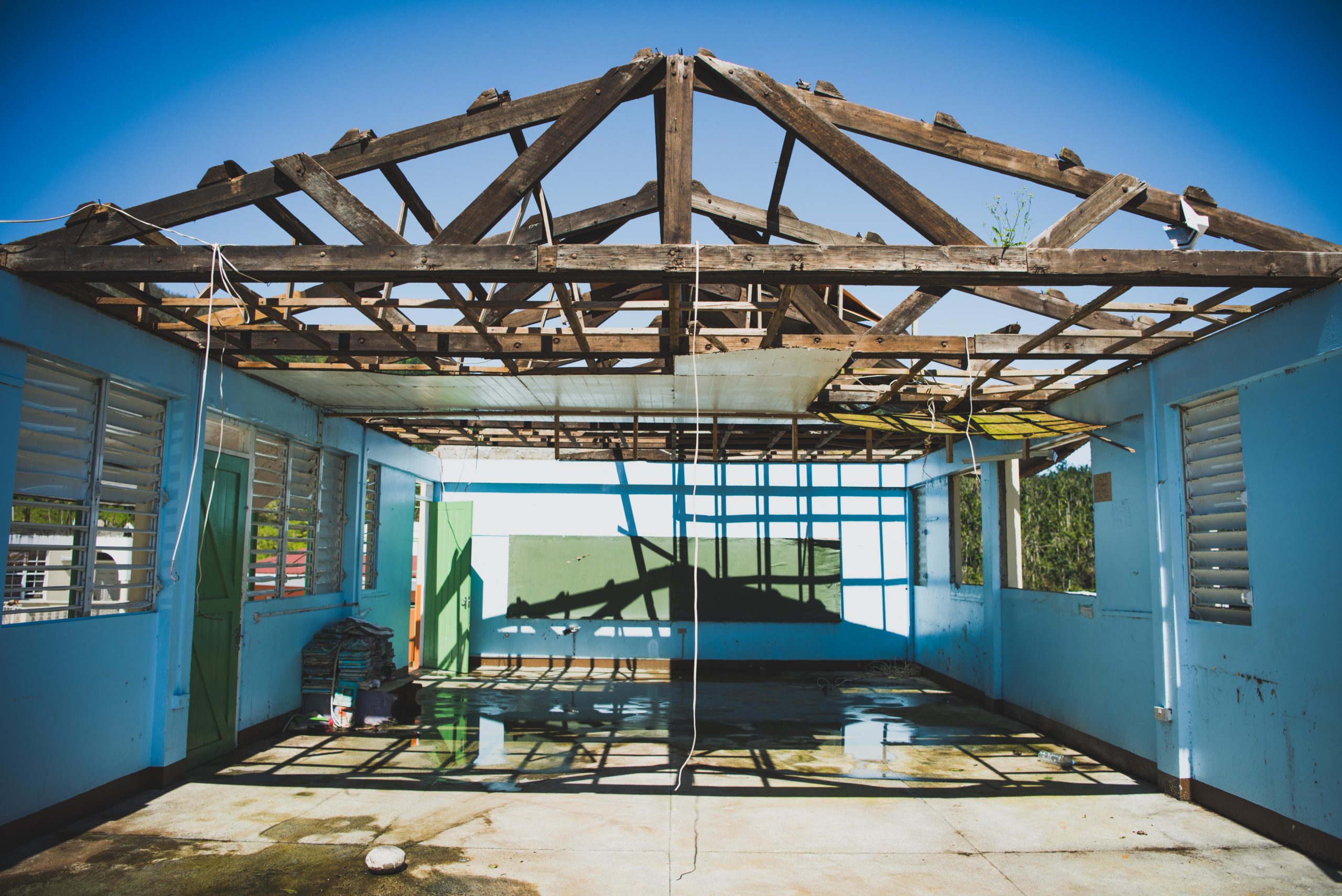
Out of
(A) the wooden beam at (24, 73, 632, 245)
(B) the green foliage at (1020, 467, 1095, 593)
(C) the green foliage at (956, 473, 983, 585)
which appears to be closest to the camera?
(A) the wooden beam at (24, 73, 632, 245)

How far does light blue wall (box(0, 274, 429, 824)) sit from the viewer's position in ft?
13.1

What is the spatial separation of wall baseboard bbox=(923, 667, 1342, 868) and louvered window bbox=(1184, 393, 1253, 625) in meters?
1.08

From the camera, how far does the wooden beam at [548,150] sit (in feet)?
12.1

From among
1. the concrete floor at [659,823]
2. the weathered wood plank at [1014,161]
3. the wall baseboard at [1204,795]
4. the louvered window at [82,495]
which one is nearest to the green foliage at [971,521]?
the wall baseboard at [1204,795]

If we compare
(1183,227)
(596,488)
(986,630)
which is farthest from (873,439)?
(1183,227)

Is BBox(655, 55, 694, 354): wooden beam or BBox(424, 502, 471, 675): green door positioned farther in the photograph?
BBox(424, 502, 471, 675): green door

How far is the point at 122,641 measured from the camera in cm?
479

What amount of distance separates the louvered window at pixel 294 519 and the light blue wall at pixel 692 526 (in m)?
3.01

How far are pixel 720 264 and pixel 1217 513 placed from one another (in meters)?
3.92

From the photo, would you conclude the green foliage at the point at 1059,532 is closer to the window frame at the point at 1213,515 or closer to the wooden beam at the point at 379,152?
the window frame at the point at 1213,515

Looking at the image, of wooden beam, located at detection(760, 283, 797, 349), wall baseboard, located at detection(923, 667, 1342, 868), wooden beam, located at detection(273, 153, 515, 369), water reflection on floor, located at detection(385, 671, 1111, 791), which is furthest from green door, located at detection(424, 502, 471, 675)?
wooden beam, located at detection(273, 153, 515, 369)

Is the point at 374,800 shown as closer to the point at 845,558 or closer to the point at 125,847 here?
the point at 125,847

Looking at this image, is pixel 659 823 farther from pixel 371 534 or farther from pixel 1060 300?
pixel 371 534

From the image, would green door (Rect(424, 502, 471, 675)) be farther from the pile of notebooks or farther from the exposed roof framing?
the exposed roof framing
